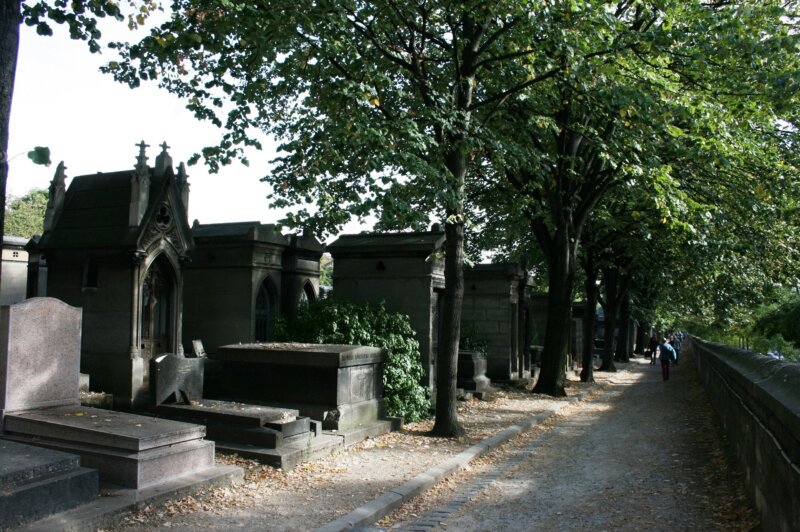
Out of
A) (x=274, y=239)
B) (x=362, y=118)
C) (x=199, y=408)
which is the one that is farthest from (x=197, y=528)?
(x=274, y=239)

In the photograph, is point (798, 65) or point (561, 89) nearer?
point (798, 65)

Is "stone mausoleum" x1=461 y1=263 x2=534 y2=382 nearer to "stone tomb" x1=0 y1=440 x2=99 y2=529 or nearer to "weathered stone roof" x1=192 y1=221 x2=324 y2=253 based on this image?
"weathered stone roof" x1=192 y1=221 x2=324 y2=253

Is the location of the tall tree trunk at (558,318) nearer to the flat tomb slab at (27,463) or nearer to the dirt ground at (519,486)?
the dirt ground at (519,486)

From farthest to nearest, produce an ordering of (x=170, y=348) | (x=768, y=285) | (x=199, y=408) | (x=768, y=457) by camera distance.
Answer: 1. (x=768, y=285)
2. (x=170, y=348)
3. (x=199, y=408)
4. (x=768, y=457)

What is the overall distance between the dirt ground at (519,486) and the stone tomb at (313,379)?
631 millimetres

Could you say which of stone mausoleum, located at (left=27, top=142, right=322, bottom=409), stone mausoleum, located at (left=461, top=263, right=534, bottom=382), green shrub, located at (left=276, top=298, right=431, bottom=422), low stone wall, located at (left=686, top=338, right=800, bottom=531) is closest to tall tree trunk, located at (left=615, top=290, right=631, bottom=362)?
stone mausoleum, located at (left=461, top=263, right=534, bottom=382)

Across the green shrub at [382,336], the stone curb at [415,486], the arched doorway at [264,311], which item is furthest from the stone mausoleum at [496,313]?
the stone curb at [415,486]

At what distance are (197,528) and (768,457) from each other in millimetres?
4789

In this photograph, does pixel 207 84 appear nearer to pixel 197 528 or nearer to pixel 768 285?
pixel 197 528

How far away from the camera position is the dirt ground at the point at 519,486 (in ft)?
19.4

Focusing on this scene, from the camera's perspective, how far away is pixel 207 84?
9.79 m

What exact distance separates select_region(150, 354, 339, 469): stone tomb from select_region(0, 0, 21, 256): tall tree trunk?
4103 mm

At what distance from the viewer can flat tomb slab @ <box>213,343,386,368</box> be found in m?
9.23

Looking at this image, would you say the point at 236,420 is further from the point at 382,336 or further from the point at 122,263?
the point at 122,263
